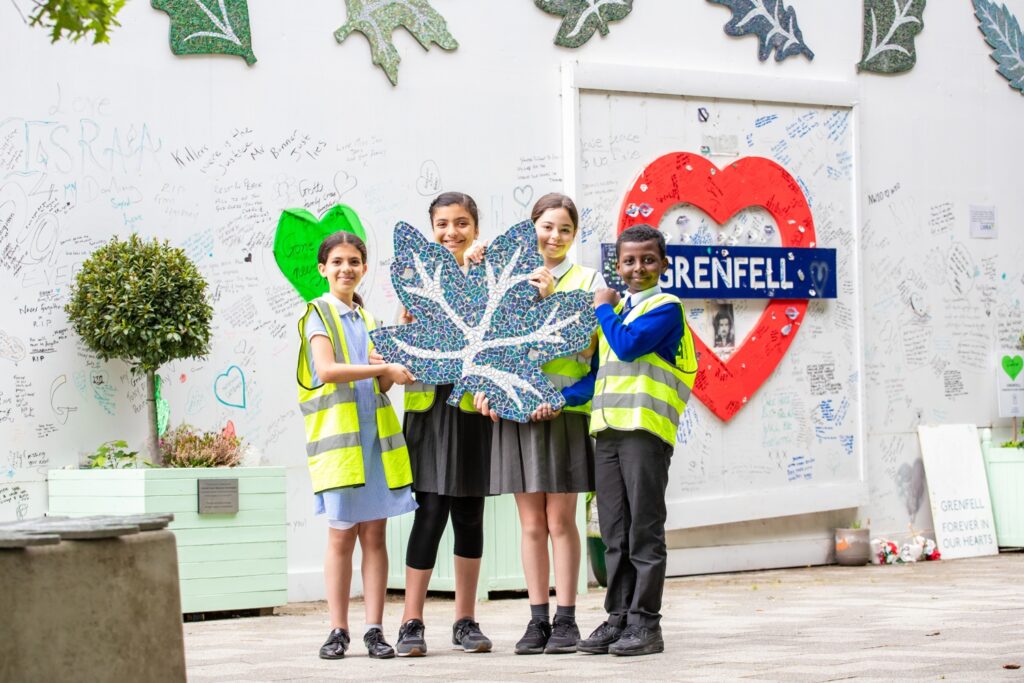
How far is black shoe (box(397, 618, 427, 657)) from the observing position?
16.2 ft

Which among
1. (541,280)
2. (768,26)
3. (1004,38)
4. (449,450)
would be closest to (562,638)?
(449,450)

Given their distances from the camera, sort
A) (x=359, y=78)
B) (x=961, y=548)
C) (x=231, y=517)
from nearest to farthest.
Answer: (x=231, y=517) → (x=359, y=78) → (x=961, y=548)

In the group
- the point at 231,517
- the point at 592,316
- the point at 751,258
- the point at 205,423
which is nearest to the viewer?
the point at 592,316

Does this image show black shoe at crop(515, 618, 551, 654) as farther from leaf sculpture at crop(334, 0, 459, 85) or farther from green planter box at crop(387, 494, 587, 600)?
leaf sculpture at crop(334, 0, 459, 85)

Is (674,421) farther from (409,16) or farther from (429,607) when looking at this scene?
(409,16)

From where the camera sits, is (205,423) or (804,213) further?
(804,213)

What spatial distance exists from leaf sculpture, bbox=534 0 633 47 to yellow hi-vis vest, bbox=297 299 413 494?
3636 mm

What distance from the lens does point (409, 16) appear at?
7762 mm

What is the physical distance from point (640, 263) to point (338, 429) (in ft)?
3.64

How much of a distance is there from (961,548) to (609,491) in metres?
5.25

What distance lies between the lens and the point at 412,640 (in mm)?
4953

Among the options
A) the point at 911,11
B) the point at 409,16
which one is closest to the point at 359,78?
the point at 409,16

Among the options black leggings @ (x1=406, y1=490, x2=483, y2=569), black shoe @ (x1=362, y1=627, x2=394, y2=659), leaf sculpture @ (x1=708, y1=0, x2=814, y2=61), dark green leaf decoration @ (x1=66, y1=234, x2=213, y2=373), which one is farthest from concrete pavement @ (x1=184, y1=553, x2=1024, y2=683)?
leaf sculpture @ (x1=708, y1=0, x2=814, y2=61)

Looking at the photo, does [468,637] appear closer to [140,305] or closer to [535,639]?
[535,639]
